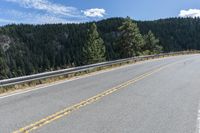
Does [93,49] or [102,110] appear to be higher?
[102,110]

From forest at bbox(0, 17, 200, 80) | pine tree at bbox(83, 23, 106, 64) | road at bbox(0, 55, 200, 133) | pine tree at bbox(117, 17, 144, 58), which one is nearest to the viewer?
road at bbox(0, 55, 200, 133)

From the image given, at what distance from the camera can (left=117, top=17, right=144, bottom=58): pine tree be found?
181ft

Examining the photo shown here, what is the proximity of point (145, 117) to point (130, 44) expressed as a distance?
1848 inches

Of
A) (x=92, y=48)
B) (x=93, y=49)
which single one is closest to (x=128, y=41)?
(x=93, y=49)

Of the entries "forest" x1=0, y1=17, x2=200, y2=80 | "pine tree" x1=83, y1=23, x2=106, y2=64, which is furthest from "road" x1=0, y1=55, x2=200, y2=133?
"pine tree" x1=83, y1=23, x2=106, y2=64

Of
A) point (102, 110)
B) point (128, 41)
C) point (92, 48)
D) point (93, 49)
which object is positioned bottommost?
point (93, 49)

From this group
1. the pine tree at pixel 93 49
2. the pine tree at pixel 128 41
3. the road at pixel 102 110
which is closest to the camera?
the road at pixel 102 110

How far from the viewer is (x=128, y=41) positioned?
55.3 meters

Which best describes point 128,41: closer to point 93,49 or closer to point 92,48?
point 93,49

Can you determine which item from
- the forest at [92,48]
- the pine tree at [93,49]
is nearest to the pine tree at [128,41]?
the forest at [92,48]

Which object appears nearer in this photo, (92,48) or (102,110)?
(102,110)

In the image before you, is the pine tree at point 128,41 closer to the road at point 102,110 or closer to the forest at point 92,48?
the forest at point 92,48

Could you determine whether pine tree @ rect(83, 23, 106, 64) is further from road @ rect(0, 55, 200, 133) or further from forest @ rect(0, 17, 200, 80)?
road @ rect(0, 55, 200, 133)

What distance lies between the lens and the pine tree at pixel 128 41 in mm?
55281
